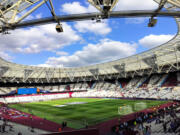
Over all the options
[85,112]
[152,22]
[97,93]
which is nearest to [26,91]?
[97,93]

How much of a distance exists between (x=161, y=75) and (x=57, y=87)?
51.5 metres

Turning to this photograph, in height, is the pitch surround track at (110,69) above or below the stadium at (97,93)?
above

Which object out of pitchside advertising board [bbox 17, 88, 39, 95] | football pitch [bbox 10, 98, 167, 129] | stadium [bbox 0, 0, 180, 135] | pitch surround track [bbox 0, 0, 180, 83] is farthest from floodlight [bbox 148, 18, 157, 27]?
pitchside advertising board [bbox 17, 88, 39, 95]

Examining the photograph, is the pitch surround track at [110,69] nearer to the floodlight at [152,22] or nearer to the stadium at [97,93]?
the stadium at [97,93]

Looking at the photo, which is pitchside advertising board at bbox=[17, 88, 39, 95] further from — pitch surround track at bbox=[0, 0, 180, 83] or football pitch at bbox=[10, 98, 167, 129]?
football pitch at bbox=[10, 98, 167, 129]

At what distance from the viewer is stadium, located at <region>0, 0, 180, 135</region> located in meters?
16.7

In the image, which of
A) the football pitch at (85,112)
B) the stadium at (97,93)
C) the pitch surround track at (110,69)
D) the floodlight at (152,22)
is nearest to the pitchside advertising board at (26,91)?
the stadium at (97,93)

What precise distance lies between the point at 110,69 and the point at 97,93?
15037 millimetres

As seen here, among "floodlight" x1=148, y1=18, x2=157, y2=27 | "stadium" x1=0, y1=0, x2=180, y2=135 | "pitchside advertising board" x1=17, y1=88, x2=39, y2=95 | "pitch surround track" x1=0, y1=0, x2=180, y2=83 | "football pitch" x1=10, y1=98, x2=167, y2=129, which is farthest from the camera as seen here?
"pitchside advertising board" x1=17, y1=88, x2=39, y2=95

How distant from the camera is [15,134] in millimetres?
16938

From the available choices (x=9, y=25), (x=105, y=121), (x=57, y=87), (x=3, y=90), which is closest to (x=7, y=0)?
(x=9, y=25)

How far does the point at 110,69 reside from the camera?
74.1 metres

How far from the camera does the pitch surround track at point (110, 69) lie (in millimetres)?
51625

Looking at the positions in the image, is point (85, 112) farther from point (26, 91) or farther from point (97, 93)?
point (26, 91)
